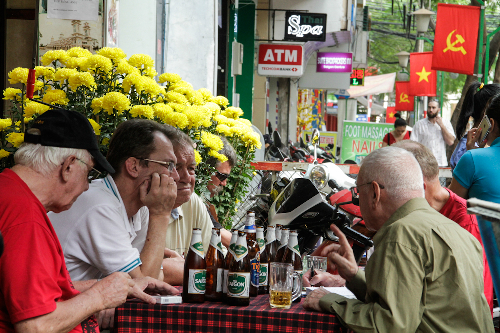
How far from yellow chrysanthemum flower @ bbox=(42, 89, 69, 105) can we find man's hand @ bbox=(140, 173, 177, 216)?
1113mm

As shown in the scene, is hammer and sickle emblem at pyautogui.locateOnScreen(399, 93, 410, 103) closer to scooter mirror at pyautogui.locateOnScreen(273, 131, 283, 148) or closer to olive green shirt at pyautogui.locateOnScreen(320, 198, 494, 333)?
scooter mirror at pyautogui.locateOnScreen(273, 131, 283, 148)

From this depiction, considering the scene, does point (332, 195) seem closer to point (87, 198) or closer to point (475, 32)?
point (87, 198)

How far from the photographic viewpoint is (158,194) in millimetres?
3404

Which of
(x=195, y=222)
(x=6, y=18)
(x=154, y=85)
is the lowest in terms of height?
(x=195, y=222)

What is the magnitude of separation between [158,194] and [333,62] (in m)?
20.8

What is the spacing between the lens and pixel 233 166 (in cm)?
599

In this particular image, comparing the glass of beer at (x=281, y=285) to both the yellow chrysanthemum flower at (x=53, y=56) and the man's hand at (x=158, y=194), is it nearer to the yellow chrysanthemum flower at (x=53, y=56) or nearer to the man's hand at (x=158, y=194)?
the man's hand at (x=158, y=194)

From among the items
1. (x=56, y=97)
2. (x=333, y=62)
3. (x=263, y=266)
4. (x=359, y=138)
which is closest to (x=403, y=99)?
(x=333, y=62)

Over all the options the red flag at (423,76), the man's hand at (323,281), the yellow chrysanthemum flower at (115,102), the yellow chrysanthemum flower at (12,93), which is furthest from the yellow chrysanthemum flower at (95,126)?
the red flag at (423,76)

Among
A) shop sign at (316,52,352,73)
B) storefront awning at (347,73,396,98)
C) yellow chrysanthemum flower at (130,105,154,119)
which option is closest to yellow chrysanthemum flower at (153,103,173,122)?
yellow chrysanthemum flower at (130,105,154,119)

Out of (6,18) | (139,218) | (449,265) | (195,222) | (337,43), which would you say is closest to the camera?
(449,265)

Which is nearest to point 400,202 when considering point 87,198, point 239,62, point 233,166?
point 87,198

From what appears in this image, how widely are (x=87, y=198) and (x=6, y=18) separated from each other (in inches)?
237

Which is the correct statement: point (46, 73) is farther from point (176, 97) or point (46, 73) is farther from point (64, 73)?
point (176, 97)
